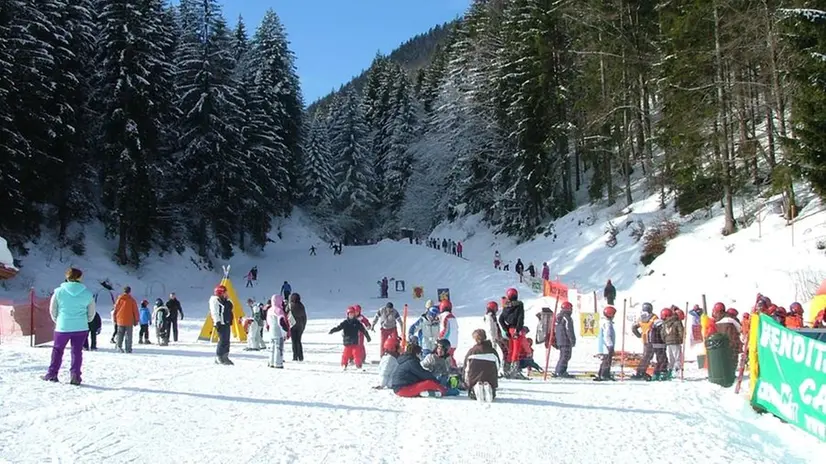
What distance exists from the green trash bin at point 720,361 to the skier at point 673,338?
185 centimetres

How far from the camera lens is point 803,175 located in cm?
2012

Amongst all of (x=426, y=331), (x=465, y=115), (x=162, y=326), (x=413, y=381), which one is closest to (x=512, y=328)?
(x=426, y=331)

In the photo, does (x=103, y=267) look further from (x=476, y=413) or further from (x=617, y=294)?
(x=476, y=413)

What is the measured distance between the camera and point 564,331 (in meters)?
13.3

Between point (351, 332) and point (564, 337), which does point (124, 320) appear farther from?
point (564, 337)

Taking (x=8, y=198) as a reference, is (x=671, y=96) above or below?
above

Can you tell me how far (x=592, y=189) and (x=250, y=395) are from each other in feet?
113

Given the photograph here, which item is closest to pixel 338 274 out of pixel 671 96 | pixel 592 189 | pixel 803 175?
pixel 592 189

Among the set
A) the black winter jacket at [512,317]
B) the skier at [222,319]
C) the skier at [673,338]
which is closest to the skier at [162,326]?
the skier at [222,319]

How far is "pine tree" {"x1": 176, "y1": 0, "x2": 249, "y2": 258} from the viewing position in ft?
145

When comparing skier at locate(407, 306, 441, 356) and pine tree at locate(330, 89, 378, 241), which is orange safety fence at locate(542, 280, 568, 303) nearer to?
skier at locate(407, 306, 441, 356)

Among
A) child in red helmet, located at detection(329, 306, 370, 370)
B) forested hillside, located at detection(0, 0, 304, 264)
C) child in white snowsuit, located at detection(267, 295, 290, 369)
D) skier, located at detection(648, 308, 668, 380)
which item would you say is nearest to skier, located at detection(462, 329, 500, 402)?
child in red helmet, located at detection(329, 306, 370, 370)

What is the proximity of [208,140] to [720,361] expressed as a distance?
126 feet

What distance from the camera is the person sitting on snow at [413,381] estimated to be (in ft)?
33.4
